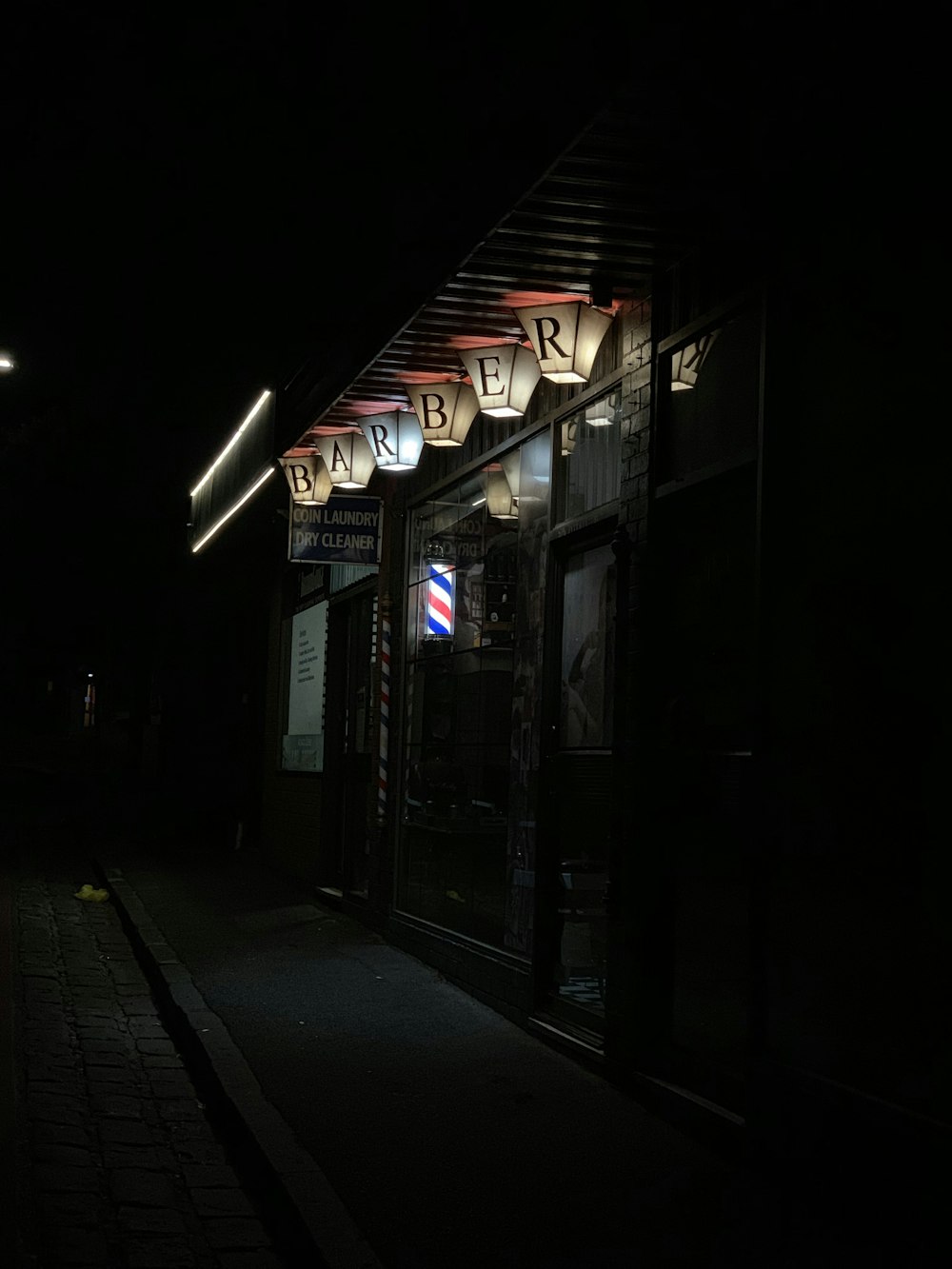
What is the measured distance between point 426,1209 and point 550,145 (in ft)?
14.4

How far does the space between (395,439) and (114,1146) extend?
19.8 feet

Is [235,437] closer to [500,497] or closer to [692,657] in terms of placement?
[500,497]

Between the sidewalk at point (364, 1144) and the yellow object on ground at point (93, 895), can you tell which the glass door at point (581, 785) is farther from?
the yellow object on ground at point (93, 895)

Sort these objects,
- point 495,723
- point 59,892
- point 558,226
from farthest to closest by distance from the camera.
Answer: point 59,892 → point 495,723 → point 558,226

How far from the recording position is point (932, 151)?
5082 millimetres

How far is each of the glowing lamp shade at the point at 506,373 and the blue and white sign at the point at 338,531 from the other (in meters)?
4.01

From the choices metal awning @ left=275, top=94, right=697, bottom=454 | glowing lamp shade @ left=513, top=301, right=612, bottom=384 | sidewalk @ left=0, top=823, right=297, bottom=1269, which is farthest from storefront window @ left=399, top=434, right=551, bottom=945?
sidewalk @ left=0, top=823, right=297, bottom=1269

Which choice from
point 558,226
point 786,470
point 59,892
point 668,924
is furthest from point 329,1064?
point 59,892

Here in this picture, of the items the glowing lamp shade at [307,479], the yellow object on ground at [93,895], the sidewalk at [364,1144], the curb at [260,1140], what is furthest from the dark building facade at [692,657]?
the yellow object on ground at [93,895]

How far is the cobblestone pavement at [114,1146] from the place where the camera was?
505 centimetres

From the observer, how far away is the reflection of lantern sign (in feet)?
Answer: 36.1

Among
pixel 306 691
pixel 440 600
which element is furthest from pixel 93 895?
pixel 440 600

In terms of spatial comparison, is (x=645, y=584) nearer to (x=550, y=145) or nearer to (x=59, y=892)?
(x=550, y=145)

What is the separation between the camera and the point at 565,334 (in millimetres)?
7996
